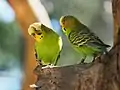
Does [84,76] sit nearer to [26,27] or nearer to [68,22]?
[68,22]

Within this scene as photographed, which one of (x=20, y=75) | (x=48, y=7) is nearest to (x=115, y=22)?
(x=48, y=7)

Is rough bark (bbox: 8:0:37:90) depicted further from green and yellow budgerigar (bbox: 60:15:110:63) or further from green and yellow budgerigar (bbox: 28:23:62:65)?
green and yellow budgerigar (bbox: 60:15:110:63)

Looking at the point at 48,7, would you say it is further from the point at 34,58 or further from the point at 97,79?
the point at 97,79

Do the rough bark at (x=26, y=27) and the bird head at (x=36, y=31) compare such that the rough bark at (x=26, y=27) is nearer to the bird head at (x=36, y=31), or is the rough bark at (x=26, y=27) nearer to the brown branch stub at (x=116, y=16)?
the bird head at (x=36, y=31)

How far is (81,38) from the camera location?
1.42 meters

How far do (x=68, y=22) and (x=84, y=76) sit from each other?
264mm

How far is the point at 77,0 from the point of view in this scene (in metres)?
1.49

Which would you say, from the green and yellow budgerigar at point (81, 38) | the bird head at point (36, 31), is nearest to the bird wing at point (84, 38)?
the green and yellow budgerigar at point (81, 38)

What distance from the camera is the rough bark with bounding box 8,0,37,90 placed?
4.95 feet

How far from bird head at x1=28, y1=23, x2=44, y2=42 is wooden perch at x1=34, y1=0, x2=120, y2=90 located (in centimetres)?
15

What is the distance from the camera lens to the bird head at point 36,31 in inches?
58.7

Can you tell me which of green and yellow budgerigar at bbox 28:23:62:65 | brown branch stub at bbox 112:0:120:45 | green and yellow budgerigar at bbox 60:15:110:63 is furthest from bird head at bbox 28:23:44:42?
brown branch stub at bbox 112:0:120:45

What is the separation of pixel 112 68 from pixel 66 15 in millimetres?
339

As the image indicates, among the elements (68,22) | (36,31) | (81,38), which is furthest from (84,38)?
(36,31)
